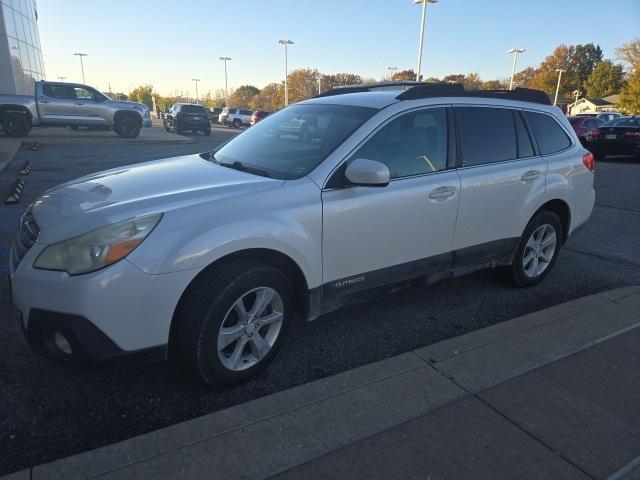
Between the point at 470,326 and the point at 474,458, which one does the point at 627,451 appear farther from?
the point at 470,326

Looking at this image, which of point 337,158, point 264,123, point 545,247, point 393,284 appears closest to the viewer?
point 337,158

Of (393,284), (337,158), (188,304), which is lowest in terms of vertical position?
(393,284)

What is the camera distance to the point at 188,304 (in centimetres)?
248

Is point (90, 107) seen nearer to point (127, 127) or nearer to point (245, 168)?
point (127, 127)

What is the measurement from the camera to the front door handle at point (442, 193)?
342 cm

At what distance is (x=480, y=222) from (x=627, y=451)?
6.29ft

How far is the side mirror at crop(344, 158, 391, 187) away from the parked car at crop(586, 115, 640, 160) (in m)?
16.6

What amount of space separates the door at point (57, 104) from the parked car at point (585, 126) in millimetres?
18835

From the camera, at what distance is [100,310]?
226 cm

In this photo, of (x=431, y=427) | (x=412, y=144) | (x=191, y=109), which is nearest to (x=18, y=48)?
(x=191, y=109)

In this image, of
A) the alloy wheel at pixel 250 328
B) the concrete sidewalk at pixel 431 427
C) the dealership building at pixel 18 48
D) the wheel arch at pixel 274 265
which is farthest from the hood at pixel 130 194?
the dealership building at pixel 18 48

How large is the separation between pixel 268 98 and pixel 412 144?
9044 centimetres

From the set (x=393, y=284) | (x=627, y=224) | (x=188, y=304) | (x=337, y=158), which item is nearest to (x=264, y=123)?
(x=337, y=158)

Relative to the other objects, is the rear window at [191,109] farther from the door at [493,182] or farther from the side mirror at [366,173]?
the side mirror at [366,173]
